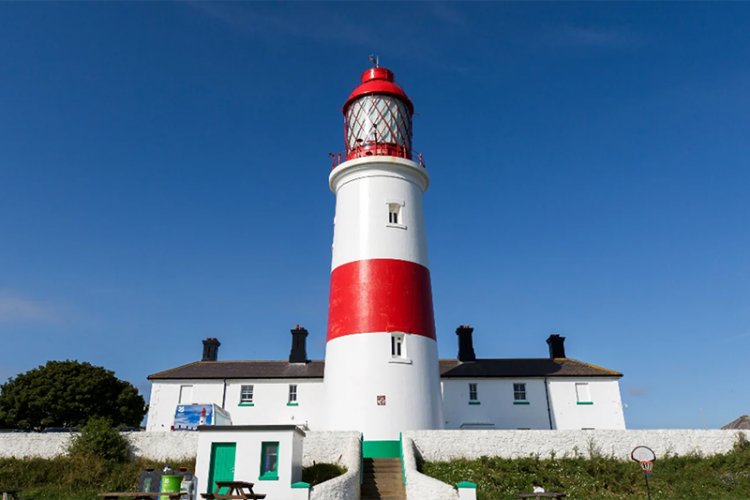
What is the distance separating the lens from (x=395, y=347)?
1945 centimetres

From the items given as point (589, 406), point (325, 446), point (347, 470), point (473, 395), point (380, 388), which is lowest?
point (347, 470)

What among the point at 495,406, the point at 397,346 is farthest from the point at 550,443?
the point at 495,406

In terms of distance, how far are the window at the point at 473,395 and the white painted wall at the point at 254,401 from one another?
8.00 metres

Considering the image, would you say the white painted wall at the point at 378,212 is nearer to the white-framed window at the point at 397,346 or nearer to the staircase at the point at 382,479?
the white-framed window at the point at 397,346

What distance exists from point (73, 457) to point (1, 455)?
309 cm

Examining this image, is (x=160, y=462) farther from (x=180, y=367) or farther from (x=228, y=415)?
(x=180, y=367)

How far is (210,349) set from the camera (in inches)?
1329

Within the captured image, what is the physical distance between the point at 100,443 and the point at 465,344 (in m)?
20.4

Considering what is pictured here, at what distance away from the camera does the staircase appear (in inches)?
629

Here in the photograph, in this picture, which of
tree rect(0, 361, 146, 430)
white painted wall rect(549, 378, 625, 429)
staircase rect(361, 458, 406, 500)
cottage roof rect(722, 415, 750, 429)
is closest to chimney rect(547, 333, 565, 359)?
white painted wall rect(549, 378, 625, 429)

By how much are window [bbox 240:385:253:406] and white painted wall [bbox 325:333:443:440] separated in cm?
1137

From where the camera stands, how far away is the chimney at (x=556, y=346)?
1308 inches

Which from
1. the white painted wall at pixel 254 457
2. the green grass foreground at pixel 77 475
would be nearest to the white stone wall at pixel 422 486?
the green grass foreground at pixel 77 475

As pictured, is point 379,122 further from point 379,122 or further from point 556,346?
point 556,346
